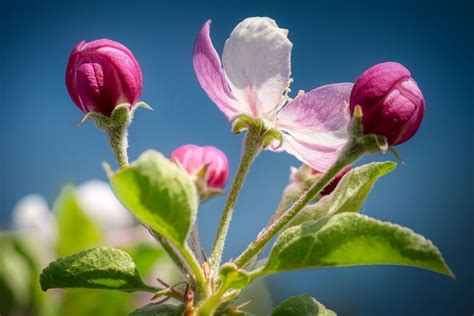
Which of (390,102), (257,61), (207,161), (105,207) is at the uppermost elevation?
(257,61)

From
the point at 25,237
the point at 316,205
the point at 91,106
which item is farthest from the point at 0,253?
the point at 316,205

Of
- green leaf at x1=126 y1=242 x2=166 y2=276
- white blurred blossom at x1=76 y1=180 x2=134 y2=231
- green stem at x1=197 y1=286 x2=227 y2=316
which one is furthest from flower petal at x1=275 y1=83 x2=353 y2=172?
white blurred blossom at x1=76 y1=180 x2=134 y2=231

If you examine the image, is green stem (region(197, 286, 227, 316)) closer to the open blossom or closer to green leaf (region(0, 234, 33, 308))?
the open blossom

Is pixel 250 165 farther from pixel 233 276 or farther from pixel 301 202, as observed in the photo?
pixel 233 276

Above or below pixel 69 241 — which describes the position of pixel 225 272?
above

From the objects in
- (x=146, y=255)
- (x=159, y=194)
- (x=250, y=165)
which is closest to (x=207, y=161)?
(x=250, y=165)

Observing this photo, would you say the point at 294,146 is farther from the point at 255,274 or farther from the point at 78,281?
the point at 78,281
